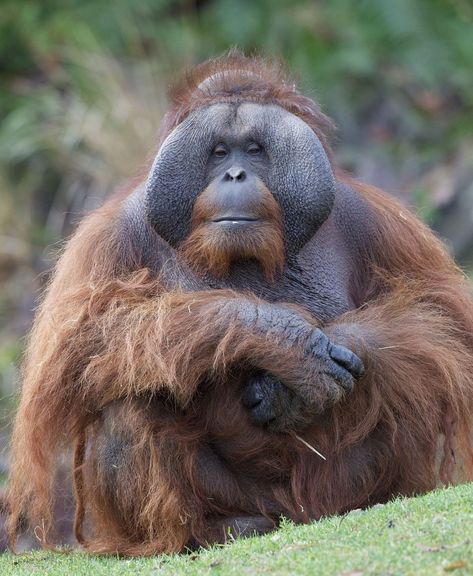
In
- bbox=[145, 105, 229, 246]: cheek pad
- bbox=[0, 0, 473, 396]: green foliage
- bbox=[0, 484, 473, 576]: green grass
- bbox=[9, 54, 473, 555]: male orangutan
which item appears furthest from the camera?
bbox=[0, 0, 473, 396]: green foliage

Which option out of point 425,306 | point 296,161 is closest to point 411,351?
point 425,306

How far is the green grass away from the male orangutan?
0.30 meters

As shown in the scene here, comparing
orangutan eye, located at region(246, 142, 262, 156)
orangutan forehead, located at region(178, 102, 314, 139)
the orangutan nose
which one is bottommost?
the orangutan nose

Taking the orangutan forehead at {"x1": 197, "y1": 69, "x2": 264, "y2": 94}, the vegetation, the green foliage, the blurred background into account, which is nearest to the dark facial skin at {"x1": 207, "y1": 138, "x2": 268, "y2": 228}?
the orangutan forehead at {"x1": 197, "y1": 69, "x2": 264, "y2": 94}

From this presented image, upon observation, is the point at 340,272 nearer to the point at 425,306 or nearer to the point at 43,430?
the point at 425,306

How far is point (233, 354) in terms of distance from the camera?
3.89 m

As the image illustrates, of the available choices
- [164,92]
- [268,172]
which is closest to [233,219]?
[268,172]

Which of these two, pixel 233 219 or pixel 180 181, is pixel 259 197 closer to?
pixel 233 219

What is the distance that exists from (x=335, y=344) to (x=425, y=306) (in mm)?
647

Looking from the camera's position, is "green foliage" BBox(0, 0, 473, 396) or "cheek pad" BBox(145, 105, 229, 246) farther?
"green foliage" BBox(0, 0, 473, 396)

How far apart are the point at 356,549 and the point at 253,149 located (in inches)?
68.1

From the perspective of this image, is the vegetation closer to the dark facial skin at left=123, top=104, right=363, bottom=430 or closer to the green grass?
the dark facial skin at left=123, top=104, right=363, bottom=430

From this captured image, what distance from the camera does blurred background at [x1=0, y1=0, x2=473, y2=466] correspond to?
9.80 meters

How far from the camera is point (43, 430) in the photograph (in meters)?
→ 4.12
